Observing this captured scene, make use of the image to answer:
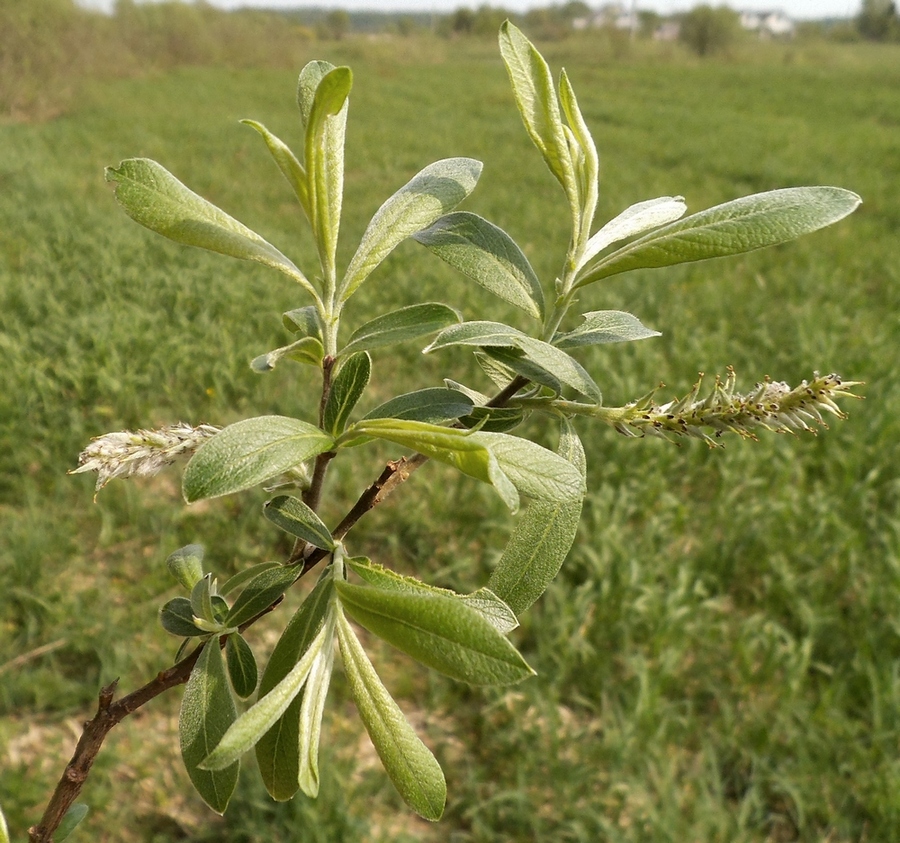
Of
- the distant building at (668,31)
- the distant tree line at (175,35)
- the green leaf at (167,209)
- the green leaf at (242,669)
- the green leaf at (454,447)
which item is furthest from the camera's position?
the distant building at (668,31)

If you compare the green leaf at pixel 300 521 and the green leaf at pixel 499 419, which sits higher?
the green leaf at pixel 499 419

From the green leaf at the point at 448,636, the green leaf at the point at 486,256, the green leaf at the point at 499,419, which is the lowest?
the green leaf at the point at 448,636

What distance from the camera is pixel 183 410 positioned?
3.39m

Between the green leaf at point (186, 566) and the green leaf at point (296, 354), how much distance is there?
171 mm

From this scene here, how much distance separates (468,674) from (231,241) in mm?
256

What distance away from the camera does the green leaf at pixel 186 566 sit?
1.75 feet

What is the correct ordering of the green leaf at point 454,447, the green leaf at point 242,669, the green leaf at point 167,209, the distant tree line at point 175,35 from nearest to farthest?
1. the green leaf at point 454,447
2. the green leaf at point 167,209
3. the green leaf at point 242,669
4. the distant tree line at point 175,35

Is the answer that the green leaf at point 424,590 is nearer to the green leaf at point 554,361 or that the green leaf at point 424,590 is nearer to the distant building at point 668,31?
the green leaf at point 554,361

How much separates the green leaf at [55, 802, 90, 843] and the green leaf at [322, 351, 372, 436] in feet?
1.06

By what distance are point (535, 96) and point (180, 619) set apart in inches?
15.7

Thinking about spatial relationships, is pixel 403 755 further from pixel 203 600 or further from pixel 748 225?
pixel 748 225

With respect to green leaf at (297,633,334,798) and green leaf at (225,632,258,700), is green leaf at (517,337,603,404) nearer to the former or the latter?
green leaf at (297,633,334,798)

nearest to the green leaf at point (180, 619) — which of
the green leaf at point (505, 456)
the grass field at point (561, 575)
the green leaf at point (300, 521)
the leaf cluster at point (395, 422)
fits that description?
the leaf cluster at point (395, 422)

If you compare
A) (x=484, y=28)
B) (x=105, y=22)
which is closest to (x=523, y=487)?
(x=105, y=22)
